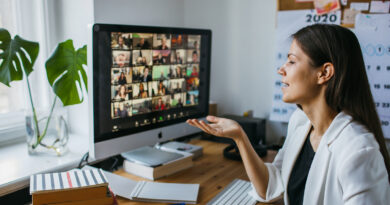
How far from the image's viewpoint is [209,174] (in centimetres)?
148

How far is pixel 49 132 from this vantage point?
61.7 inches

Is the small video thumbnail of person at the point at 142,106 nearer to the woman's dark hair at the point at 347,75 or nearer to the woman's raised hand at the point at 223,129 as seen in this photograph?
the woman's raised hand at the point at 223,129

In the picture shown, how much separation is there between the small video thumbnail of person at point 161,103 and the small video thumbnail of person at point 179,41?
9.1 inches

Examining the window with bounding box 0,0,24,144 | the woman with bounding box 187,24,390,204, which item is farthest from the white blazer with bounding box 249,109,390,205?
the window with bounding box 0,0,24,144

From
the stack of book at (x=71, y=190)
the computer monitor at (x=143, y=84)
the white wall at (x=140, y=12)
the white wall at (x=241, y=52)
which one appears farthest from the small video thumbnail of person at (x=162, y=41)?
the white wall at (x=241, y=52)

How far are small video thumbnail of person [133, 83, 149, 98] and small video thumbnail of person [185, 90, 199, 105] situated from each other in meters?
0.26

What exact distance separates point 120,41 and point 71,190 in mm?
565

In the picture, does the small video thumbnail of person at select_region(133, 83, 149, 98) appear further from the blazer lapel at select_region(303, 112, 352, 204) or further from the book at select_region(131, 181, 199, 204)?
the blazer lapel at select_region(303, 112, 352, 204)

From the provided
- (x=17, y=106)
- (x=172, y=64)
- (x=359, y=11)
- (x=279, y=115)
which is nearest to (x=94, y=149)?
(x=172, y=64)

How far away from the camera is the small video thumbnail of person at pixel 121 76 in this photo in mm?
1284

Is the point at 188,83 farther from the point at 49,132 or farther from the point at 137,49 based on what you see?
the point at 49,132

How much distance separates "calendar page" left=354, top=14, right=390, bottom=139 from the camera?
65.7 inches

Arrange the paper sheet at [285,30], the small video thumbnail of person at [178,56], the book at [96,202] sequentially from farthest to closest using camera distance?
the paper sheet at [285,30] < the small video thumbnail of person at [178,56] < the book at [96,202]

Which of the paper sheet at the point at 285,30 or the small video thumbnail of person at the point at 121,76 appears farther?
the paper sheet at the point at 285,30
